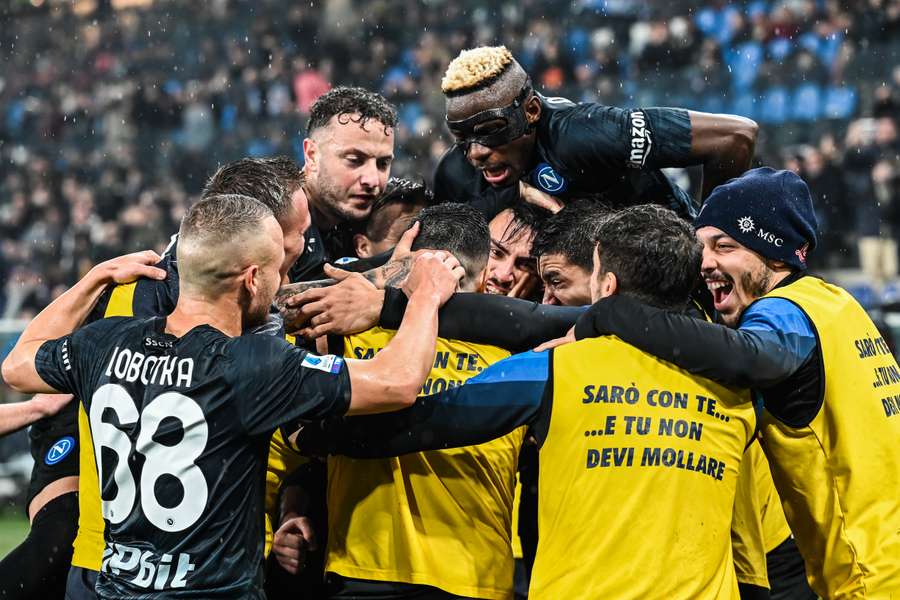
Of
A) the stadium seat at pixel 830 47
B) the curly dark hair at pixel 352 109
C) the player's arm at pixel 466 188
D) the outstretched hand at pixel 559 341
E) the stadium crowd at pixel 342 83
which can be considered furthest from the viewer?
the stadium seat at pixel 830 47

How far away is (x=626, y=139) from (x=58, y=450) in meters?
2.69

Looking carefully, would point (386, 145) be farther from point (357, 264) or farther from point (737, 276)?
point (737, 276)

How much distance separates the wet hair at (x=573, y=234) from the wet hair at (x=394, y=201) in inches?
42.1

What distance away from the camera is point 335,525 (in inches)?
158

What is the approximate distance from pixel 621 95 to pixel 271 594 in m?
12.4

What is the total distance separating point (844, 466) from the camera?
3.93 meters

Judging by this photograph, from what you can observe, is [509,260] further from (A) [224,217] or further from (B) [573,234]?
(A) [224,217]

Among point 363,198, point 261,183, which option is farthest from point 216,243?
point 363,198

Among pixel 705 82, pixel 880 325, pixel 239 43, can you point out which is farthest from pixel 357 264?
pixel 239 43

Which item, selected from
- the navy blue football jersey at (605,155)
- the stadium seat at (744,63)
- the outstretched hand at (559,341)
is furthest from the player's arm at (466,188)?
the stadium seat at (744,63)

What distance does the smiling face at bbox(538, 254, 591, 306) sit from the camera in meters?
4.57

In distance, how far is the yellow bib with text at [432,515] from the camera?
389 centimetres

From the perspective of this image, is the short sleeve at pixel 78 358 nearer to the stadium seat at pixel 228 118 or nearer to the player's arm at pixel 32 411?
the player's arm at pixel 32 411

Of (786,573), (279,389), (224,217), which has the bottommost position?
(786,573)
